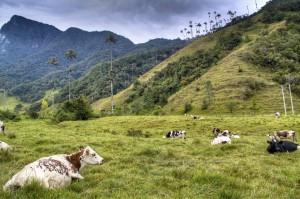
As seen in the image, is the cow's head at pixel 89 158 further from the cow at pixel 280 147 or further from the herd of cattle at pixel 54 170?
the cow at pixel 280 147

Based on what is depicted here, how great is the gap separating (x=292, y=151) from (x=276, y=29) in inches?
5474

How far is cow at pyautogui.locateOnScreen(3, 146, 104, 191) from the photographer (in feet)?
22.1

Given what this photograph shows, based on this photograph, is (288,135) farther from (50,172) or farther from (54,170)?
(50,172)

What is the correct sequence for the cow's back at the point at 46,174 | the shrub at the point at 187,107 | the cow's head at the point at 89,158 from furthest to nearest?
1. the shrub at the point at 187,107
2. the cow's head at the point at 89,158
3. the cow's back at the point at 46,174

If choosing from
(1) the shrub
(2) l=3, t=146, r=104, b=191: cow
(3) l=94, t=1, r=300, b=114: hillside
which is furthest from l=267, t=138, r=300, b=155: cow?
(1) the shrub

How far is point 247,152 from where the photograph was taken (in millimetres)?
15148

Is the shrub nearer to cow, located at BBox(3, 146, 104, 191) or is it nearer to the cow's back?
cow, located at BBox(3, 146, 104, 191)

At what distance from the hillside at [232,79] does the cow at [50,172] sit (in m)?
68.6

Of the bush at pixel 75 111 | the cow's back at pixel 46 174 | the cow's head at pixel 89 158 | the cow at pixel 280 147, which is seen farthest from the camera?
the bush at pixel 75 111

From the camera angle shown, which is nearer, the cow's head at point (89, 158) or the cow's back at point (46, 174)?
the cow's back at point (46, 174)

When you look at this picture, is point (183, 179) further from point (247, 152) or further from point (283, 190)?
point (247, 152)

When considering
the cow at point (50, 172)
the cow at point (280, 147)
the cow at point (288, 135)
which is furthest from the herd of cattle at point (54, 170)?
the cow at point (288, 135)

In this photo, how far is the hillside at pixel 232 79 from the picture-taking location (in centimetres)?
8406

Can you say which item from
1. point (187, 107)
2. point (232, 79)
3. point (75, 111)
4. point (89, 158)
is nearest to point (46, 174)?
point (89, 158)
